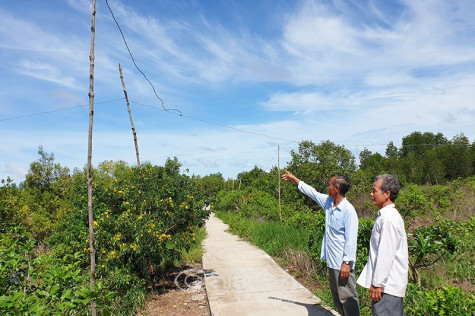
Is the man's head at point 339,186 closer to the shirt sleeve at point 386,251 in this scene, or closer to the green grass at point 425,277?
the shirt sleeve at point 386,251

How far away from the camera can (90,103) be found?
127 inches

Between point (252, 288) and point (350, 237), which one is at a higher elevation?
point (350, 237)

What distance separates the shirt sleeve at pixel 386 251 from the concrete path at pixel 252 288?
2.06 meters

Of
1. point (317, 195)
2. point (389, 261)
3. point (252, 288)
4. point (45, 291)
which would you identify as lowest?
point (252, 288)

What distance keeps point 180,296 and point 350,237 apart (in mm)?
3579

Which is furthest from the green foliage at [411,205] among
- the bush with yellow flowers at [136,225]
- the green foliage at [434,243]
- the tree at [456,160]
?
the tree at [456,160]

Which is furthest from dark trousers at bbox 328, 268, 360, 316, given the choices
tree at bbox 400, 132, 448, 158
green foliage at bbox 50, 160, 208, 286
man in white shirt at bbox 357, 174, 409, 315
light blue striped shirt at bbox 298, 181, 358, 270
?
tree at bbox 400, 132, 448, 158

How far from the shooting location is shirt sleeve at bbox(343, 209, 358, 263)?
3.29 m

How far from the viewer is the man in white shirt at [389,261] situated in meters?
2.48

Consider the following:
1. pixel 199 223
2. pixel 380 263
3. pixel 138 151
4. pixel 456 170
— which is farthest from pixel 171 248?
pixel 456 170

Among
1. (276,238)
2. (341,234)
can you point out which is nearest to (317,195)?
(341,234)

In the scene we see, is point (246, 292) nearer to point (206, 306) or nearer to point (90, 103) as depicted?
point (206, 306)

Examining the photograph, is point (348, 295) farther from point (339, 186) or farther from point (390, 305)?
point (339, 186)

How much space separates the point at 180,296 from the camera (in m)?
5.73
